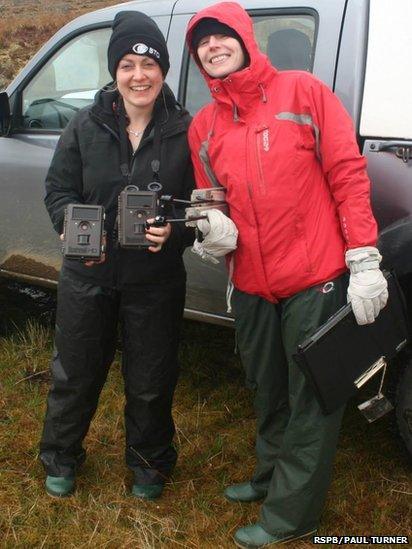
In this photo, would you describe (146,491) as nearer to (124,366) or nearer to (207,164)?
(124,366)

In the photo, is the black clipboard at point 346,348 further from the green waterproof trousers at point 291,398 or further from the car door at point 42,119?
the car door at point 42,119

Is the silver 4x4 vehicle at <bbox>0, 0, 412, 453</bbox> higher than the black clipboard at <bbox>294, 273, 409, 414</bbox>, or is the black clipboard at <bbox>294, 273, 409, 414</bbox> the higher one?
the silver 4x4 vehicle at <bbox>0, 0, 412, 453</bbox>

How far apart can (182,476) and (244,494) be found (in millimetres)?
288

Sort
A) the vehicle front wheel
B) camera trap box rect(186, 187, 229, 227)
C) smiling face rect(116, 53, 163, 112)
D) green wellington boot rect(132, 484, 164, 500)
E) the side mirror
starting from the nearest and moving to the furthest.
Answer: camera trap box rect(186, 187, 229, 227), smiling face rect(116, 53, 163, 112), the vehicle front wheel, green wellington boot rect(132, 484, 164, 500), the side mirror

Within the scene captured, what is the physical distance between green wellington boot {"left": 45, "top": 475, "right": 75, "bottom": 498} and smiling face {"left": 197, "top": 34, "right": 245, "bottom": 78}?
1567 mm

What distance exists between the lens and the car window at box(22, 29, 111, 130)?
11.0ft

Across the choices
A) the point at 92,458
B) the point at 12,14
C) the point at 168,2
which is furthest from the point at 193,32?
the point at 12,14

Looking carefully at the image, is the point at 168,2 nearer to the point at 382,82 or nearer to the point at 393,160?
the point at 382,82

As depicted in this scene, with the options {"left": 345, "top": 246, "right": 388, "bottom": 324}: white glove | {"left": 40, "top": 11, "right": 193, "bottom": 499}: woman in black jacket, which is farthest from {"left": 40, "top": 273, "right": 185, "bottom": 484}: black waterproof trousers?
{"left": 345, "top": 246, "right": 388, "bottom": 324}: white glove

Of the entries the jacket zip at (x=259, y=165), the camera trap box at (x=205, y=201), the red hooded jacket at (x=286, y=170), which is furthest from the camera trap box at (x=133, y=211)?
the jacket zip at (x=259, y=165)

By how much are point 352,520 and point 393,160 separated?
1.29m

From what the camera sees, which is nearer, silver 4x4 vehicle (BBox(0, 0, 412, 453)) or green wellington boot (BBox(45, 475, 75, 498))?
silver 4x4 vehicle (BBox(0, 0, 412, 453))

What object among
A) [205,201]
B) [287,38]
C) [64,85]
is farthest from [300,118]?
[64,85]

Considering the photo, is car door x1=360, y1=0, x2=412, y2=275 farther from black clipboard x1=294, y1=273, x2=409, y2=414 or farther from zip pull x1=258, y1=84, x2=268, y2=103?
zip pull x1=258, y1=84, x2=268, y2=103
